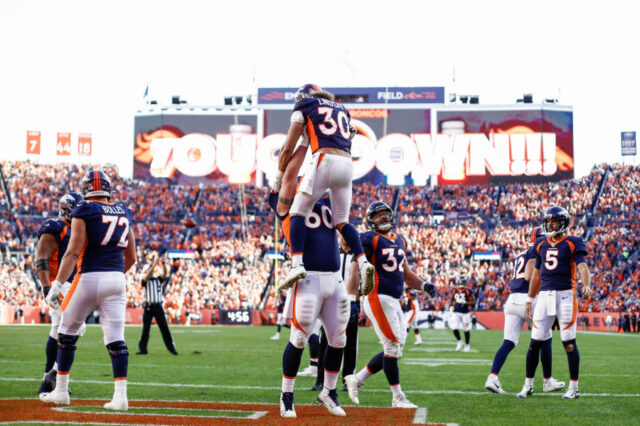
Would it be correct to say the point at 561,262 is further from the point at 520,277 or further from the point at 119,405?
the point at 119,405

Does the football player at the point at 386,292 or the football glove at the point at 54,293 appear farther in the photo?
the football player at the point at 386,292

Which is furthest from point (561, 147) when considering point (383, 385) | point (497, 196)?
point (383, 385)

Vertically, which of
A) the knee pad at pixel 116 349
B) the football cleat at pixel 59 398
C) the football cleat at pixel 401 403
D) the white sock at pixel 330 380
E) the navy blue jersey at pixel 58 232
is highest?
the navy blue jersey at pixel 58 232

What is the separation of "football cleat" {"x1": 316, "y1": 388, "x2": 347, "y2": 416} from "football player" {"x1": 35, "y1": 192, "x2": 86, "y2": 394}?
126 inches

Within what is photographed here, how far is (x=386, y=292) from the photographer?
827cm

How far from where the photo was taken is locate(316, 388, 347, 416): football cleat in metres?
7.10

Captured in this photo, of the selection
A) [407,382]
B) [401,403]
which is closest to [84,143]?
[407,382]

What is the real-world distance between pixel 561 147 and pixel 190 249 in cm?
2601

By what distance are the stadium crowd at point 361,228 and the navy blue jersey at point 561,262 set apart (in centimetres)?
2864

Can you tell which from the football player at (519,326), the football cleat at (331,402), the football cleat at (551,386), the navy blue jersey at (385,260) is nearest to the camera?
the football cleat at (331,402)

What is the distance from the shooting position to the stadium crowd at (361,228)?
4097cm

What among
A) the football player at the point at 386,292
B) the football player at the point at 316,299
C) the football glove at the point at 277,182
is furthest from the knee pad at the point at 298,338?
the football player at the point at 386,292

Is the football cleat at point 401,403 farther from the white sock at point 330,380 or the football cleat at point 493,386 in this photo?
the football cleat at point 493,386

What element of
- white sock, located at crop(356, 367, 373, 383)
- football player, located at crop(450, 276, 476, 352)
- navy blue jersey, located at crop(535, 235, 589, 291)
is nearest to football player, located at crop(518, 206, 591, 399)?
navy blue jersey, located at crop(535, 235, 589, 291)
